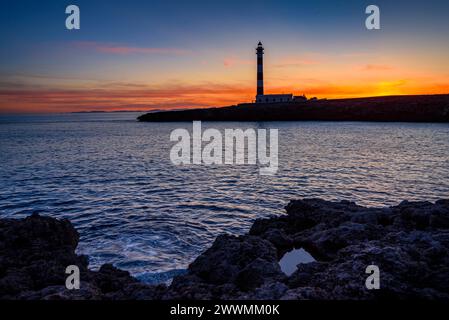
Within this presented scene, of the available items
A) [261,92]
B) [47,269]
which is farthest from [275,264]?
[261,92]

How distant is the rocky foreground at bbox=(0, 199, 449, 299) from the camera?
5.84 m

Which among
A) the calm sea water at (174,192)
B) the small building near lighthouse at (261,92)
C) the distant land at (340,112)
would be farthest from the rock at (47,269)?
the small building near lighthouse at (261,92)

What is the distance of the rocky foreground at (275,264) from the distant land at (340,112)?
278ft

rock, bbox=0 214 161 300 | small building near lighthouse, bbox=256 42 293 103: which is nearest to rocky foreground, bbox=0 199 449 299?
rock, bbox=0 214 161 300

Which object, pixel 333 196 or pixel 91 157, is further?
pixel 91 157

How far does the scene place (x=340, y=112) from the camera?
330 ft

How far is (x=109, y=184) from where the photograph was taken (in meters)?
21.5

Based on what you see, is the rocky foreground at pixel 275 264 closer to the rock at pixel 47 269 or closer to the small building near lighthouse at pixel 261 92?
the rock at pixel 47 269

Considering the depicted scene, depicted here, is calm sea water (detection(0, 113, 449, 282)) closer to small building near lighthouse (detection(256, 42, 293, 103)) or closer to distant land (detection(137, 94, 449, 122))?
distant land (detection(137, 94, 449, 122))

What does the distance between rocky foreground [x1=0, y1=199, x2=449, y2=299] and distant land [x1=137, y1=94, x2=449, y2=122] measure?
3333 inches

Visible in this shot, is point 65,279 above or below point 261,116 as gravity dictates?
below
